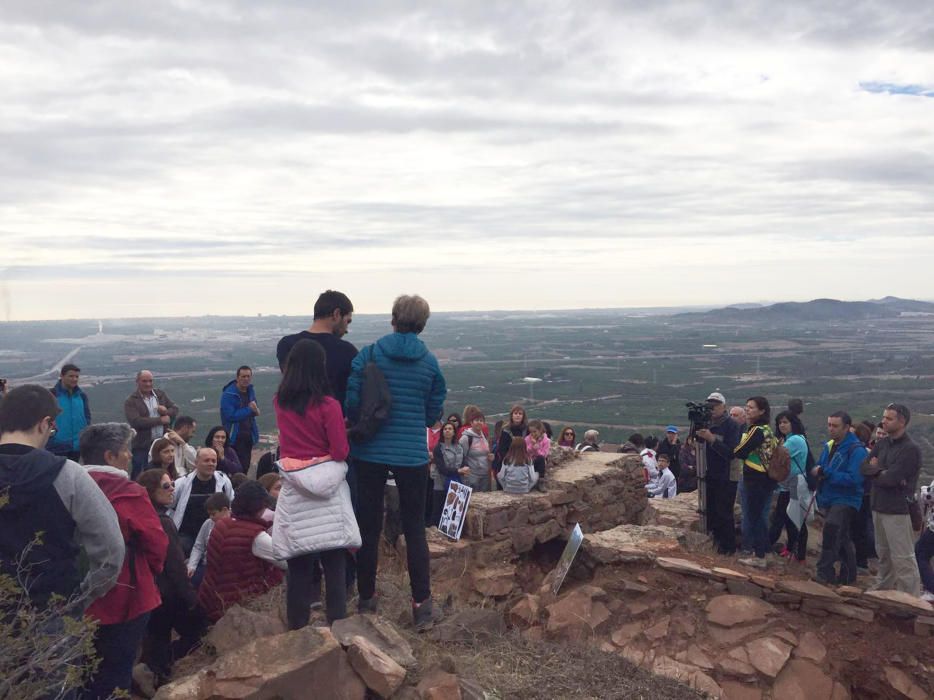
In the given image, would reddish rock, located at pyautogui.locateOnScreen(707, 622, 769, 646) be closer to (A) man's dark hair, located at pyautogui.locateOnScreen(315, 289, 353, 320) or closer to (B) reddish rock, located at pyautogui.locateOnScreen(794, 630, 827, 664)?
(B) reddish rock, located at pyautogui.locateOnScreen(794, 630, 827, 664)

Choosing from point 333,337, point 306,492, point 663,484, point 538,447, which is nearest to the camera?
point 306,492

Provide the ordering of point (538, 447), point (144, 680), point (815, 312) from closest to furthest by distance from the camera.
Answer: point (144, 680) < point (538, 447) < point (815, 312)

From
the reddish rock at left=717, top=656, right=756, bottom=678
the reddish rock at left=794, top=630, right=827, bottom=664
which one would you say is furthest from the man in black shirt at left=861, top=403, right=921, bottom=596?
the reddish rock at left=717, top=656, right=756, bottom=678

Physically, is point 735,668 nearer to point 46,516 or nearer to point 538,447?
point 538,447

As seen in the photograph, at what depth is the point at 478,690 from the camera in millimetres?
3947

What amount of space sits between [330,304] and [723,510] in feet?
17.4

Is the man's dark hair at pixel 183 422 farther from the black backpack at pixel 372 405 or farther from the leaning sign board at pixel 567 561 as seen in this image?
the leaning sign board at pixel 567 561

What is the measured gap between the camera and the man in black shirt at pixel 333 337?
465cm

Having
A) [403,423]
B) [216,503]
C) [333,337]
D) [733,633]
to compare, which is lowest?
[733,633]

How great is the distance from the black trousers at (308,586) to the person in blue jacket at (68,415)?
454 cm

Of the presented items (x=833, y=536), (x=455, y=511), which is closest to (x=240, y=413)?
(x=455, y=511)

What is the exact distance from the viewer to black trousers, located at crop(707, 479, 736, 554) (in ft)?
25.5

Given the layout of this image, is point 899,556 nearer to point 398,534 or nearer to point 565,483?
point 565,483

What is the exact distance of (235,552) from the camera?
5.02 m
